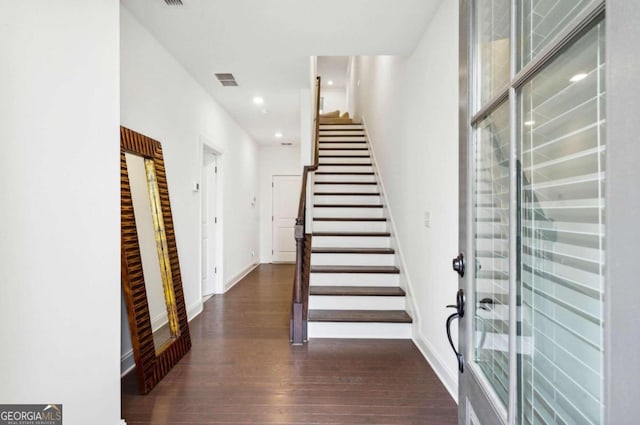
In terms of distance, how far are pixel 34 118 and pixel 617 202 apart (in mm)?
1696

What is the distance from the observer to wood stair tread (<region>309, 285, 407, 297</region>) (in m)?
3.30

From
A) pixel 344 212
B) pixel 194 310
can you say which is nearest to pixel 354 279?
pixel 344 212

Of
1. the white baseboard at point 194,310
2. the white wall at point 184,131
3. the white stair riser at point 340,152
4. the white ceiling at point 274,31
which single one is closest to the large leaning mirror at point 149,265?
the white wall at point 184,131

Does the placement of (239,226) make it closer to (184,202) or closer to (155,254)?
(184,202)

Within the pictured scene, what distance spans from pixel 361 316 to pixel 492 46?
2678 mm

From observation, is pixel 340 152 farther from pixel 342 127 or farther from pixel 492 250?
pixel 492 250

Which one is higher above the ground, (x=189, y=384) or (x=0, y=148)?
(x=0, y=148)

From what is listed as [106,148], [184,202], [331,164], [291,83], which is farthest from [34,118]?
[331,164]

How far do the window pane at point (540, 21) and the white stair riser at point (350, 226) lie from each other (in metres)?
3.60

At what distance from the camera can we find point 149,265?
2635 mm

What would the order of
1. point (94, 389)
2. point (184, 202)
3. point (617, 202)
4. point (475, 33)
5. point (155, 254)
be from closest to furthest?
point (617, 202)
point (475, 33)
point (94, 389)
point (155, 254)
point (184, 202)

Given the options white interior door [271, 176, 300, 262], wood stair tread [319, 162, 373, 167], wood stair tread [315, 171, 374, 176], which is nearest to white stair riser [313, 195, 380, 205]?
wood stair tread [315, 171, 374, 176]

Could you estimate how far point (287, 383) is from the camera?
7.64ft

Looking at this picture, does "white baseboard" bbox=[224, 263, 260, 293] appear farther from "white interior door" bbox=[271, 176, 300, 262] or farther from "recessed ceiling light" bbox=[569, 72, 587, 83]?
"recessed ceiling light" bbox=[569, 72, 587, 83]
